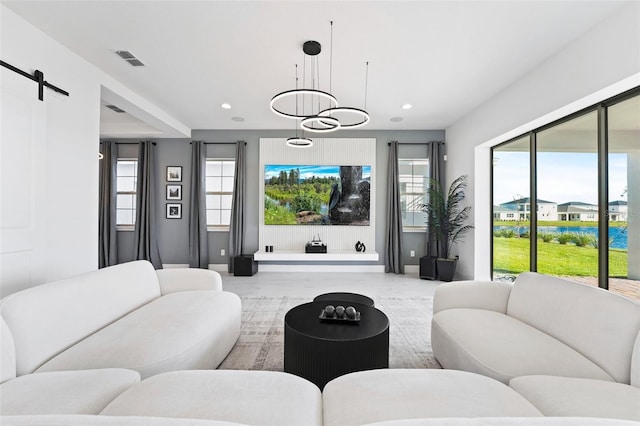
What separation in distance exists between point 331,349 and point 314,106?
12.2ft

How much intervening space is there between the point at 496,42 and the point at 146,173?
6203 mm

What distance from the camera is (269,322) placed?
10.3 feet

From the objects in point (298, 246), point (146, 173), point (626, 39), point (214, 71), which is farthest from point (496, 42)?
point (146, 173)

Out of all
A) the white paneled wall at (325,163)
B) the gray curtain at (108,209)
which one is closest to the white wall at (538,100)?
the white paneled wall at (325,163)

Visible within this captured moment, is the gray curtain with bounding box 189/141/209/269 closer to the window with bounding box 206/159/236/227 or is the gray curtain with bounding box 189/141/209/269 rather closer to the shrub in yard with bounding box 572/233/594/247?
the window with bounding box 206/159/236/227

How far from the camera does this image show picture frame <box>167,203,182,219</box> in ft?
19.7

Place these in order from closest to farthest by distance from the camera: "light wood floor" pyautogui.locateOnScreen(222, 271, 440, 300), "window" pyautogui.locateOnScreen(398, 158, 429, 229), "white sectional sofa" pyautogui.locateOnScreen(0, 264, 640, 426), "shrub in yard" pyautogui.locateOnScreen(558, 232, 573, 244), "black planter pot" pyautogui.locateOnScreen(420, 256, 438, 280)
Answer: "white sectional sofa" pyautogui.locateOnScreen(0, 264, 640, 426) < "shrub in yard" pyautogui.locateOnScreen(558, 232, 573, 244) < "light wood floor" pyautogui.locateOnScreen(222, 271, 440, 300) < "black planter pot" pyautogui.locateOnScreen(420, 256, 438, 280) < "window" pyautogui.locateOnScreen(398, 158, 429, 229)

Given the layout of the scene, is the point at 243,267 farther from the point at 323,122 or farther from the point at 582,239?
the point at 582,239

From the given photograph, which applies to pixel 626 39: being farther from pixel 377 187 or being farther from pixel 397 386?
pixel 377 187

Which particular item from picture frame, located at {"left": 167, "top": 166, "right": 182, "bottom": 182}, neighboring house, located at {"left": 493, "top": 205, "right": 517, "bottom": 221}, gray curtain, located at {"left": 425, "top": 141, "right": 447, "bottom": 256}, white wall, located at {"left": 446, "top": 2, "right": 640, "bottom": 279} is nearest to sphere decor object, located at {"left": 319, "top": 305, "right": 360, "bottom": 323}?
white wall, located at {"left": 446, "top": 2, "right": 640, "bottom": 279}

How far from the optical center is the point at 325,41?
2807 millimetres

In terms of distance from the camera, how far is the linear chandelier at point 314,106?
9.27ft

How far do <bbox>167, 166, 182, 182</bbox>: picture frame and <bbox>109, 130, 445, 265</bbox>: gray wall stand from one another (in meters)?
0.07

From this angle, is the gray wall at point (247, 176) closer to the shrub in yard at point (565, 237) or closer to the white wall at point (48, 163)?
the white wall at point (48, 163)
